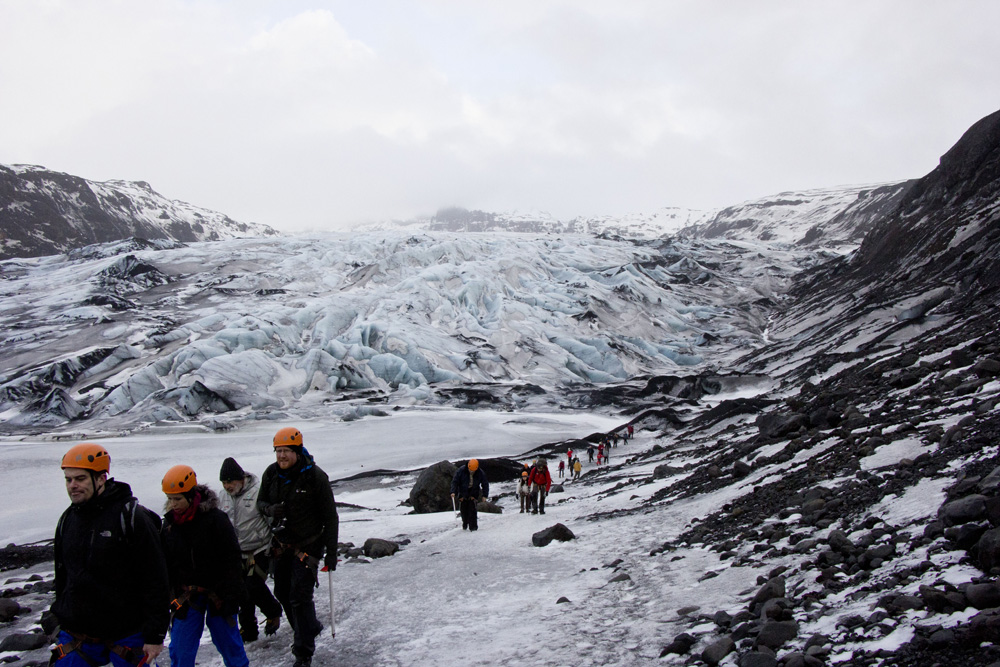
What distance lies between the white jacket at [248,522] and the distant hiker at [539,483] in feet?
23.8

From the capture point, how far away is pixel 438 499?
14.4 meters

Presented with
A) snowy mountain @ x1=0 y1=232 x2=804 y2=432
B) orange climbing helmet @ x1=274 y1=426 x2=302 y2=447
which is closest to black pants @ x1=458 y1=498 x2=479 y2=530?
orange climbing helmet @ x1=274 y1=426 x2=302 y2=447

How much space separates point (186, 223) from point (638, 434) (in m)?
123

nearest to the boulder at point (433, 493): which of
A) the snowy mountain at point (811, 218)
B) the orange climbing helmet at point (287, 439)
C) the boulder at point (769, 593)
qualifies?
the orange climbing helmet at point (287, 439)

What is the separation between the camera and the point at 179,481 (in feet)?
13.0

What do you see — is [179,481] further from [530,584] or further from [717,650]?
[530,584]

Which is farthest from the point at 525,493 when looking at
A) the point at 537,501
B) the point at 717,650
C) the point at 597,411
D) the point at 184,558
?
the point at 597,411

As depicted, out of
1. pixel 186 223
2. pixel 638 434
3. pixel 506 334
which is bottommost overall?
pixel 638 434

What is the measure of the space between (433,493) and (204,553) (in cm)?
1065

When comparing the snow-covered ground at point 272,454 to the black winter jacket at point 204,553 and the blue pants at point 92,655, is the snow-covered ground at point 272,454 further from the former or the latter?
the blue pants at point 92,655

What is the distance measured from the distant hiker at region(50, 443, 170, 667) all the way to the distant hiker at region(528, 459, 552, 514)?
347 inches

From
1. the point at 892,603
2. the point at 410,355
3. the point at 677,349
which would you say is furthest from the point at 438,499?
the point at 677,349

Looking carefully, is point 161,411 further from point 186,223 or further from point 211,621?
point 186,223

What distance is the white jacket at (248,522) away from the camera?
5020mm
